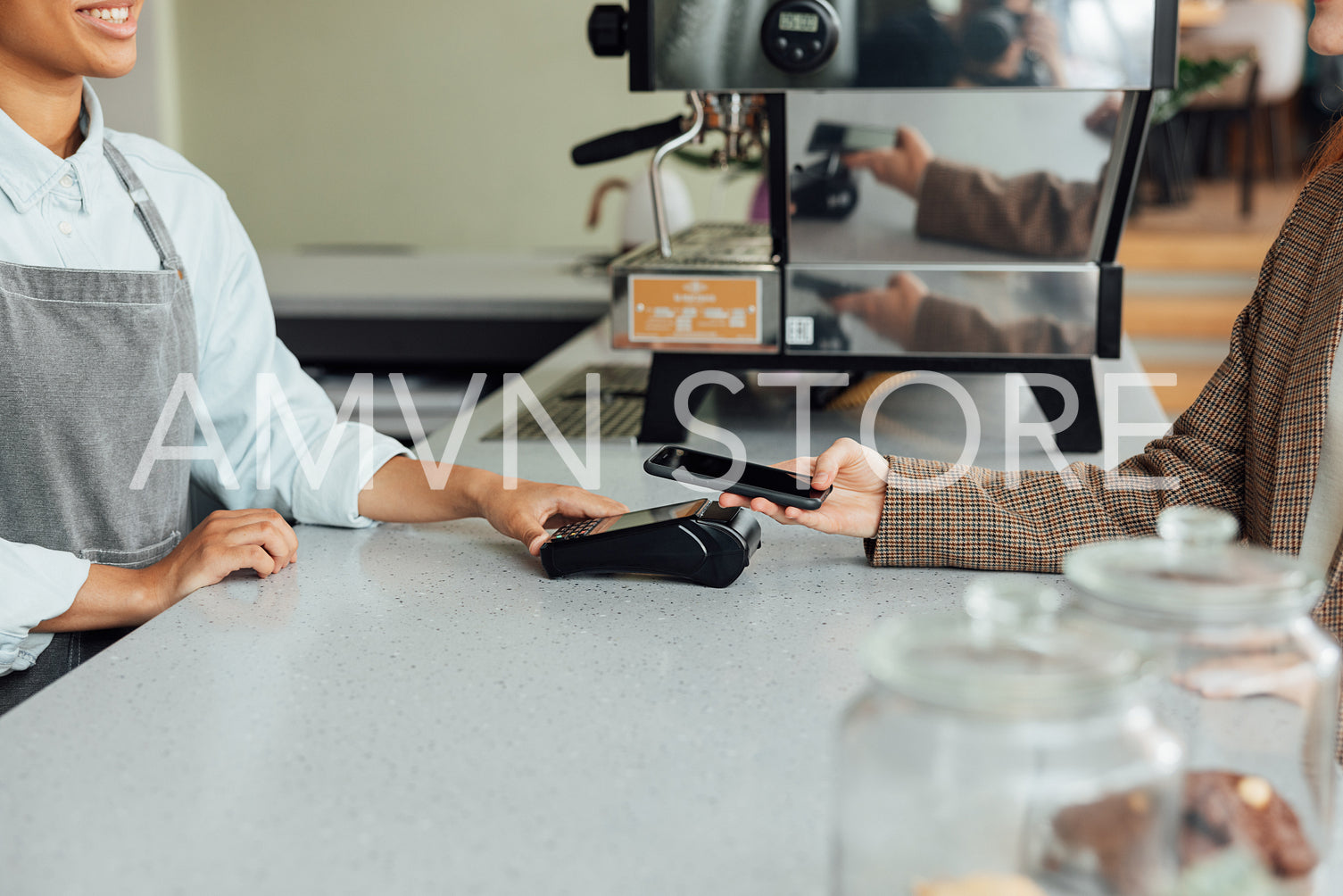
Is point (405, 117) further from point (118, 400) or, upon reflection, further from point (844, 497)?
point (844, 497)

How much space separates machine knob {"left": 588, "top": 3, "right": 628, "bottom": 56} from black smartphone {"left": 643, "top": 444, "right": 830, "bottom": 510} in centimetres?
60

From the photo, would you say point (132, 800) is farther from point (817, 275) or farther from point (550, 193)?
point (550, 193)

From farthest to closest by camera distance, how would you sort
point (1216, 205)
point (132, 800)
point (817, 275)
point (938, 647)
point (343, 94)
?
point (1216, 205) < point (343, 94) < point (817, 275) < point (132, 800) < point (938, 647)

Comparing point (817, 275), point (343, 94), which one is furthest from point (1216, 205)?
point (817, 275)

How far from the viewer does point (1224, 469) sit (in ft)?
3.41

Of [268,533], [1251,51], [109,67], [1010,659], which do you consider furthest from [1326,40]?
[1251,51]

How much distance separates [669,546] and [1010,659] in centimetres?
54

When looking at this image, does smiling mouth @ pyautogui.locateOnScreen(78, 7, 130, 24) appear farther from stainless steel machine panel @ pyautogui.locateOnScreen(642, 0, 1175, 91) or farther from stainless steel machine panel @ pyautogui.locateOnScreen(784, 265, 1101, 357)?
stainless steel machine panel @ pyautogui.locateOnScreen(784, 265, 1101, 357)

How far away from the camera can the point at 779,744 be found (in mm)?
692

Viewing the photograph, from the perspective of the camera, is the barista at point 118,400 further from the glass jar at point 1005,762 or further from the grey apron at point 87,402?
the glass jar at point 1005,762

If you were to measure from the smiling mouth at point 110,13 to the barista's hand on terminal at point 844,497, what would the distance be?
68 centimetres

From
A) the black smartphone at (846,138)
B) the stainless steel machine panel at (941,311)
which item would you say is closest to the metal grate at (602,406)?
the stainless steel machine panel at (941,311)

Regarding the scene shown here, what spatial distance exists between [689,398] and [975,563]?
0.60 m

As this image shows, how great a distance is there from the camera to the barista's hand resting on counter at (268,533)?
0.99 meters
